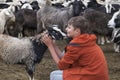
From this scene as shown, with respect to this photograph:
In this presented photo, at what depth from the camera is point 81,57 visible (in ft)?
16.4

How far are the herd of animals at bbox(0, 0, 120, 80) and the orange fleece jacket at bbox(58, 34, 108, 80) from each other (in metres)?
1.84

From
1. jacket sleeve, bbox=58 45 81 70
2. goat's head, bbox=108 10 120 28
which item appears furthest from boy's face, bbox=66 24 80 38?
goat's head, bbox=108 10 120 28

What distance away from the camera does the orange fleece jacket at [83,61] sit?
493cm

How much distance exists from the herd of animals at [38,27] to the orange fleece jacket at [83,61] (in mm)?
1838

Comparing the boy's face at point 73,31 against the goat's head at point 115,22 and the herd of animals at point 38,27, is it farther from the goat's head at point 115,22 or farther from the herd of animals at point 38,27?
the goat's head at point 115,22

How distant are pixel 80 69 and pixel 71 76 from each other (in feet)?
0.50

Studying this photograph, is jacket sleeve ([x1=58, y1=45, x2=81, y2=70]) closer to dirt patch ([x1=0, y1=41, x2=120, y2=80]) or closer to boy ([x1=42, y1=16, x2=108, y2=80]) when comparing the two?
boy ([x1=42, y1=16, x2=108, y2=80])

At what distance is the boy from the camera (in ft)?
16.2

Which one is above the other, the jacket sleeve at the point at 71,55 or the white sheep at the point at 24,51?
the jacket sleeve at the point at 71,55

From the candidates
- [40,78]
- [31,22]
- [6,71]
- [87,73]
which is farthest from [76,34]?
[31,22]

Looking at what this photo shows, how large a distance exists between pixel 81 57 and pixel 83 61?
0.06 metres

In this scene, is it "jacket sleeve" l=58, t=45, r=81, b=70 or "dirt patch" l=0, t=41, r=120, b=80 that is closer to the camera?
"jacket sleeve" l=58, t=45, r=81, b=70

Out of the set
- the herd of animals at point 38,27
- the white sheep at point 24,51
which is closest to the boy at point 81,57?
the herd of animals at point 38,27

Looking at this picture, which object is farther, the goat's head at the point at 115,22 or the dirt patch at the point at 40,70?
the goat's head at the point at 115,22
